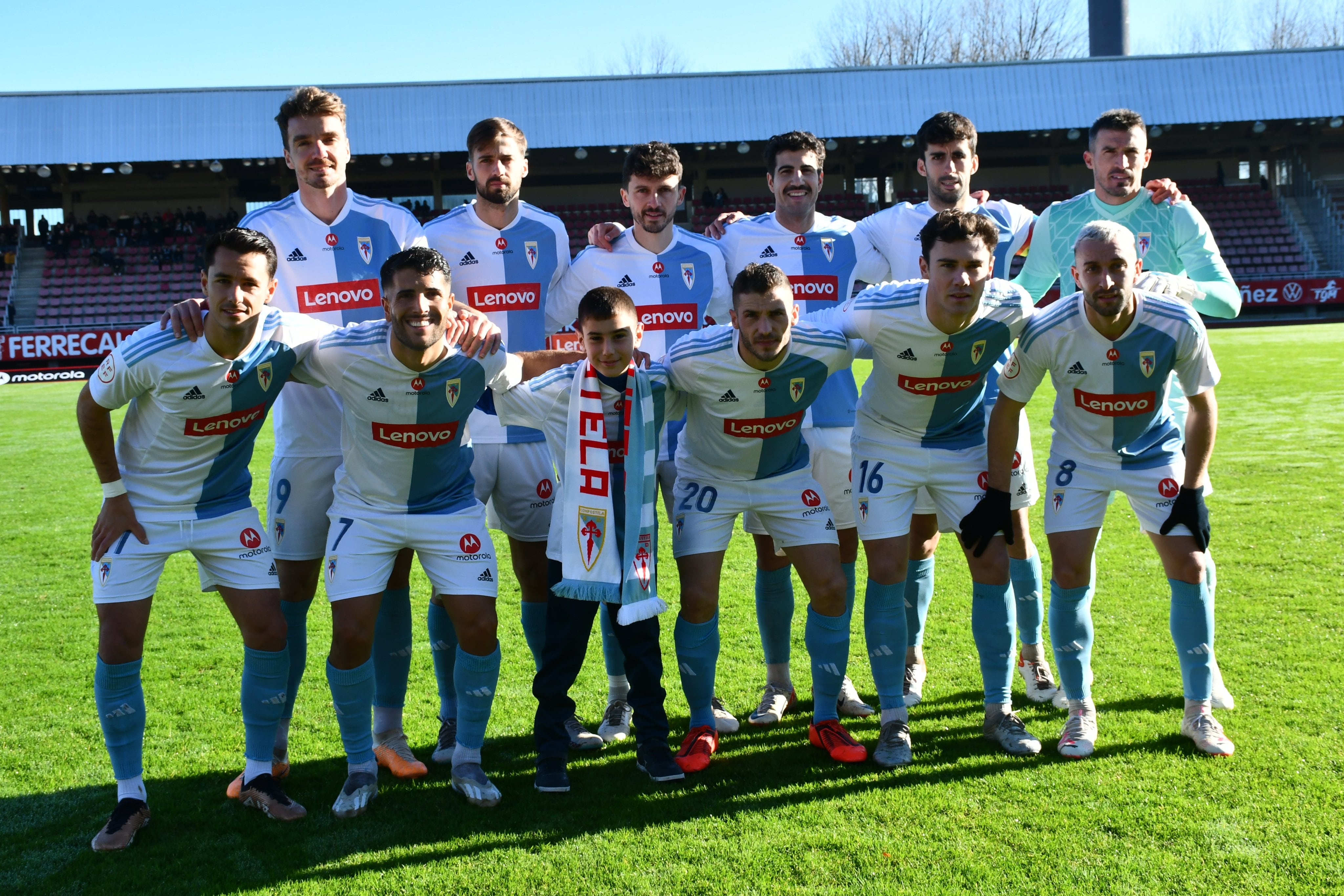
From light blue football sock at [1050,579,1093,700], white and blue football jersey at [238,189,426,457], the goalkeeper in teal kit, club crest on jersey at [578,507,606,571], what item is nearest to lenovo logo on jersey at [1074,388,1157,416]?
the goalkeeper in teal kit

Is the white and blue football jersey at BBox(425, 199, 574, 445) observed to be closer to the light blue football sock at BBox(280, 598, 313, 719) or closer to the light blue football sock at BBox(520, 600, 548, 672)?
the light blue football sock at BBox(520, 600, 548, 672)

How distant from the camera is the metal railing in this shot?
30906mm

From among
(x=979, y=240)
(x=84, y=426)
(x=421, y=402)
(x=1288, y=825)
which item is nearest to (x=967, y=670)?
(x=1288, y=825)

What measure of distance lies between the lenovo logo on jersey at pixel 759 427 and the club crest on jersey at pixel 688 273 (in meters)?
0.99

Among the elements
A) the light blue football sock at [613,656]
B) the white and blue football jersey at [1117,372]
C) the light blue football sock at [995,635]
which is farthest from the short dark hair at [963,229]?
the light blue football sock at [613,656]

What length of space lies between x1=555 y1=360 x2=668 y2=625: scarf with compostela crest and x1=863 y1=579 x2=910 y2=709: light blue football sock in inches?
33.3

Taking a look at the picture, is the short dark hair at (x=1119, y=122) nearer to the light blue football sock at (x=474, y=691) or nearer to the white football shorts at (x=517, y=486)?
the white football shorts at (x=517, y=486)

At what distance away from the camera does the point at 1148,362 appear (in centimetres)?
396

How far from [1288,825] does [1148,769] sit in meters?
0.52

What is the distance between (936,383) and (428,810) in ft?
8.23

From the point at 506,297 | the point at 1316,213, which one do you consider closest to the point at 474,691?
the point at 506,297

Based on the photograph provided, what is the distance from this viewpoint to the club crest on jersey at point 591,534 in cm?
387

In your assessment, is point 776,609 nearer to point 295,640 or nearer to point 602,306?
point 602,306

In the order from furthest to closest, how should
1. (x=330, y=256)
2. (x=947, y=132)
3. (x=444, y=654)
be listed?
(x=947, y=132) < (x=444, y=654) < (x=330, y=256)
